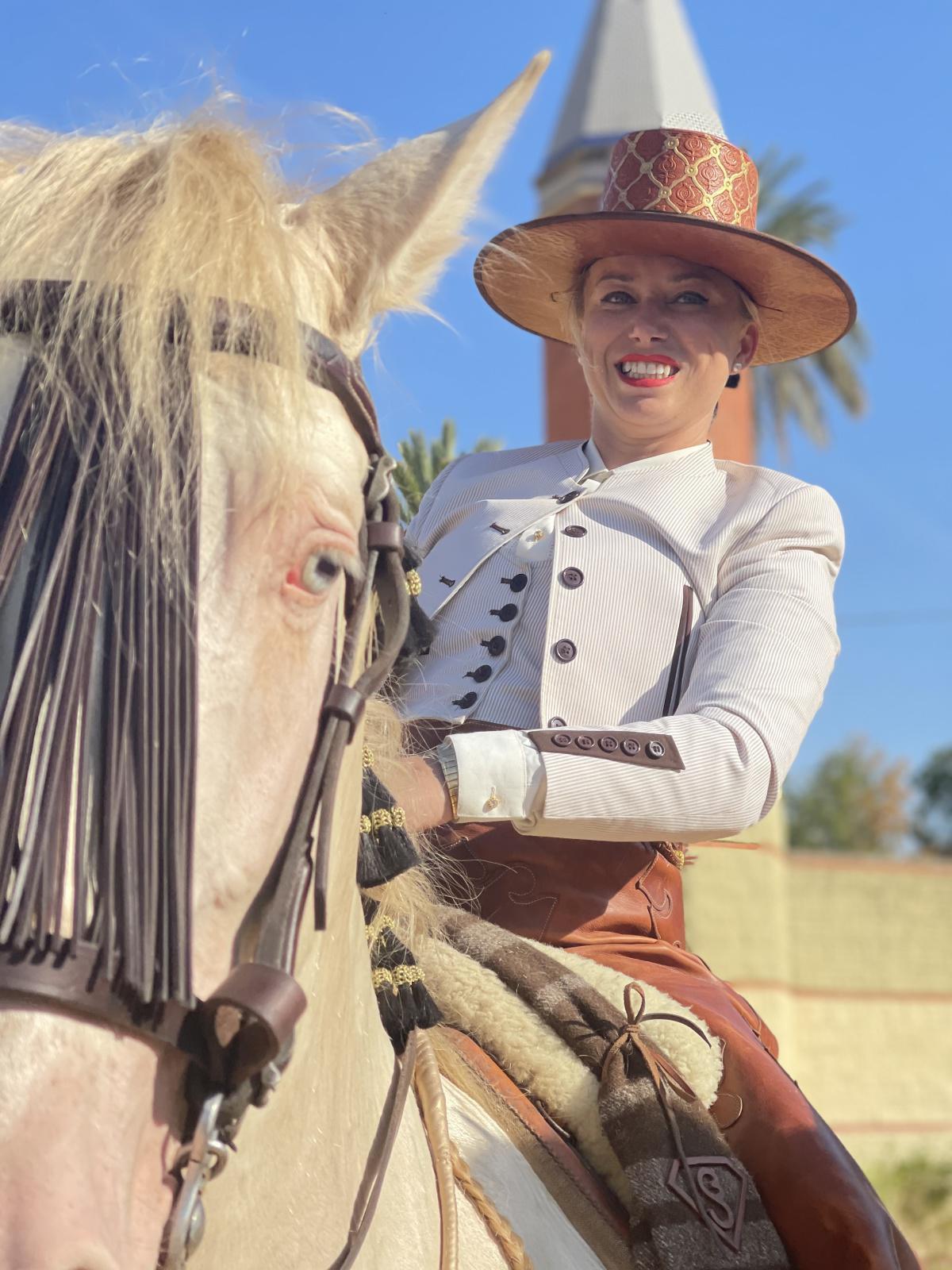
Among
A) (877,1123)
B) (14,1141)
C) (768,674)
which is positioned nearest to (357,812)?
(14,1141)

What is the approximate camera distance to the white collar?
3.59 metres

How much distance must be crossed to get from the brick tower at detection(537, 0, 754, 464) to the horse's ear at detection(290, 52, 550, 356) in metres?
16.1

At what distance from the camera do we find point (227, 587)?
1.76 meters

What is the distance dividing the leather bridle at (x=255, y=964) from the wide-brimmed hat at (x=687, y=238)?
1.70m

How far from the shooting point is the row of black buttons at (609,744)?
2.63 metres

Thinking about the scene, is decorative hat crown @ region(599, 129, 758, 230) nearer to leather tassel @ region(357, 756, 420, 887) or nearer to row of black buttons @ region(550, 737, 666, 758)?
row of black buttons @ region(550, 737, 666, 758)

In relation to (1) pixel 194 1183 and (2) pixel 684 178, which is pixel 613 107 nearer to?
(2) pixel 684 178

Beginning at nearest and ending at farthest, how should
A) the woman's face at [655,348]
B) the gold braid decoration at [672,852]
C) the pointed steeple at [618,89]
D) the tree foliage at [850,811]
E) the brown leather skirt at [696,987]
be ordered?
the brown leather skirt at [696,987]
the gold braid decoration at [672,852]
the woman's face at [655,348]
the pointed steeple at [618,89]
the tree foliage at [850,811]

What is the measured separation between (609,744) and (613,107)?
18.3 metres

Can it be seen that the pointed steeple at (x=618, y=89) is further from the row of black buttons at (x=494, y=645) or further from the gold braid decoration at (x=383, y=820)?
the gold braid decoration at (x=383, y=820)

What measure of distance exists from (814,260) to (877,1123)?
21087 mm

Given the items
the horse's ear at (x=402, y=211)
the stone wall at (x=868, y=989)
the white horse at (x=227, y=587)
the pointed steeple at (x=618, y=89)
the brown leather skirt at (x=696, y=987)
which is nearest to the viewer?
the white horse at (x=227, y=587)

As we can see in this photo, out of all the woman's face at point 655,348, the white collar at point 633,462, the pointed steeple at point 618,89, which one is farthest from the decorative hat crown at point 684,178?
the pointed steeple at point 618,89

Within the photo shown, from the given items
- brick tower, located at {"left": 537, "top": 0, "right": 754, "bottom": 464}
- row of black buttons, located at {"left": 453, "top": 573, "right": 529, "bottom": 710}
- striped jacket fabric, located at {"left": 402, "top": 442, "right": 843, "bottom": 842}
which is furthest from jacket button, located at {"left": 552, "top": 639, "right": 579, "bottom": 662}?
brick tower, located at {"left": 537, "top": 0, "right": 754, "bottom": 464}
